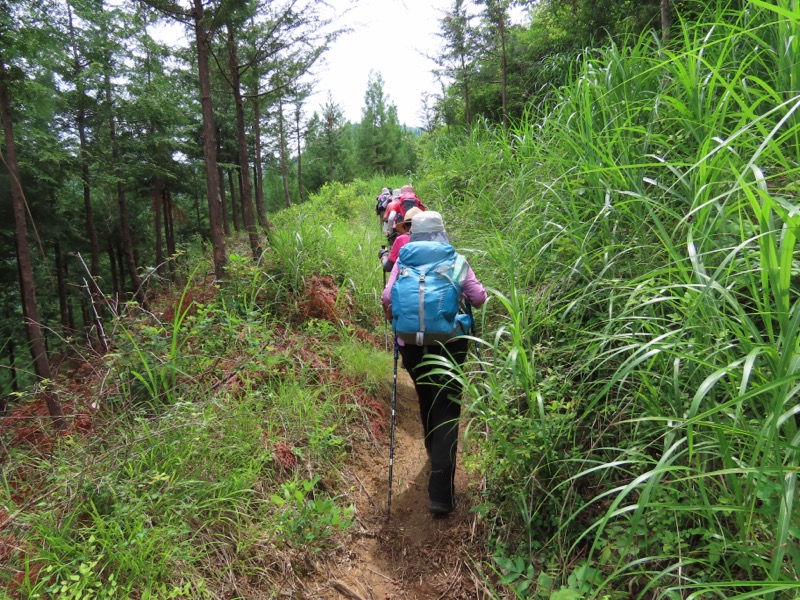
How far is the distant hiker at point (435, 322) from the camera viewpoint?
2529 mm

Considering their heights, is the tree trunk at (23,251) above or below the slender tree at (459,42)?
below

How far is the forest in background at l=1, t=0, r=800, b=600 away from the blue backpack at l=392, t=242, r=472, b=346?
0.86 ft

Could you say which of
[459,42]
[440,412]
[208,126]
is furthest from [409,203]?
[459,42]

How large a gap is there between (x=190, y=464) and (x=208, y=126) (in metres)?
3.93

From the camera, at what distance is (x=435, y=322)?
2.51m

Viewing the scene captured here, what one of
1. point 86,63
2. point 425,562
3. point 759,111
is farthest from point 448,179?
point 86,63

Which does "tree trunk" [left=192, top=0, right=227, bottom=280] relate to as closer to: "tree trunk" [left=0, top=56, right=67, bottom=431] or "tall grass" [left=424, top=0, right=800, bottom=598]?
"tree trunk" [left=0, top=56, right=67, bottom=431]

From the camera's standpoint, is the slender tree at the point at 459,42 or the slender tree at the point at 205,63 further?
the slender tree at the point at 459,42

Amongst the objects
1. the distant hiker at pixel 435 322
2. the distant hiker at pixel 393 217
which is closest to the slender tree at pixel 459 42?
the distant hiker at pixel 393 217

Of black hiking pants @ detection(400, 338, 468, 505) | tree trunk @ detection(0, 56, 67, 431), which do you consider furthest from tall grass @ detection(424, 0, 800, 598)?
tree trunk @ detection(0, 56, 67, 431)

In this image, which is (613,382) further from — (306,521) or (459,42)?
(459,42)

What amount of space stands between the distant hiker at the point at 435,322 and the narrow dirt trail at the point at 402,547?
0.18 m

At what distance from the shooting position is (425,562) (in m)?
2.43

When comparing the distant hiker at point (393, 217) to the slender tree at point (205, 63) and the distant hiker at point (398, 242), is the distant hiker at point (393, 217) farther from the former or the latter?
the slender tree at point (205, 63)
